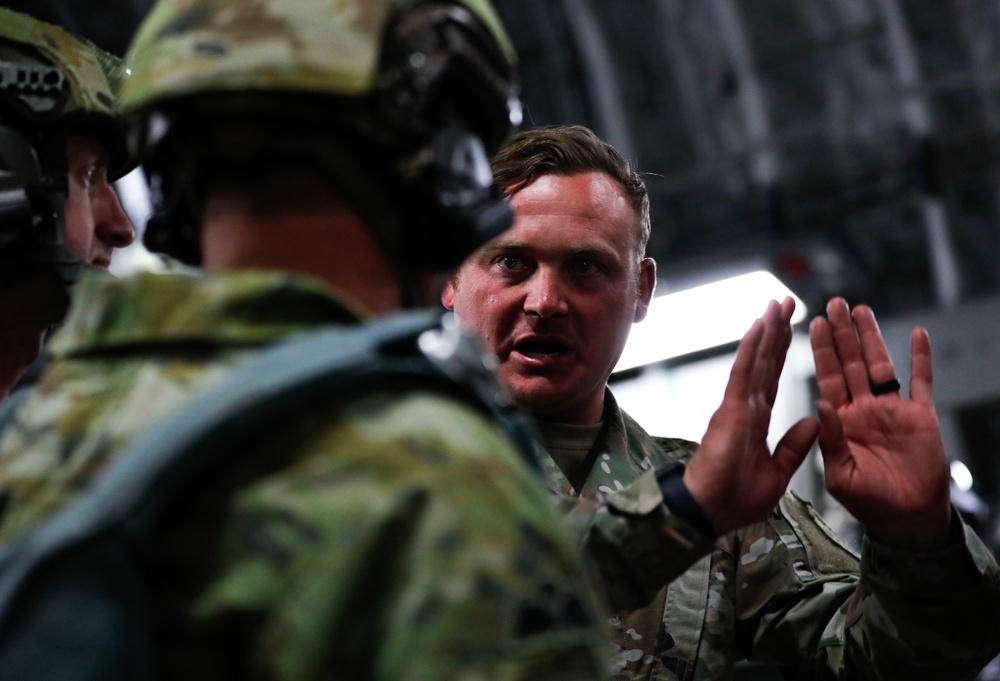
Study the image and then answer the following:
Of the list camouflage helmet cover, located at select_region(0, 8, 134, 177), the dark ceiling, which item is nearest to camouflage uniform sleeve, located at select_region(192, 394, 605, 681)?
camouflage helmet cover, located at select_region(0, 8, 134, 177)

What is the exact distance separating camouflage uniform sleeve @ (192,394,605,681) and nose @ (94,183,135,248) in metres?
1.17

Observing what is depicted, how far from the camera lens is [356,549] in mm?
803

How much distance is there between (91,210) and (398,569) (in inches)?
50.8

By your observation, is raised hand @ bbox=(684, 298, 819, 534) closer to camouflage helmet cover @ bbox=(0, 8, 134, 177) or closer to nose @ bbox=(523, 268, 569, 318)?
nose @ bbox=(523, 268, 569, 318)

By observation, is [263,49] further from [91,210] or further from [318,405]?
[91,210]

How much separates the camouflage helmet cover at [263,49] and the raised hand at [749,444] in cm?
67

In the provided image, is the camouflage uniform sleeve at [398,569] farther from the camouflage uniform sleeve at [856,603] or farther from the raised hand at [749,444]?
the camouflage uniform sleeve at [856,603]

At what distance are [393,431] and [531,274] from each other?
4.37 feet

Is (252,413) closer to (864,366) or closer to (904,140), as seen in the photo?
(864,366)

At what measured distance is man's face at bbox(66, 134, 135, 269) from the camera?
6.08ft

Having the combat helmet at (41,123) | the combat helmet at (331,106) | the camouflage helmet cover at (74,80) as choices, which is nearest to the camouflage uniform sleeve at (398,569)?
the combat helmet at (331,106)

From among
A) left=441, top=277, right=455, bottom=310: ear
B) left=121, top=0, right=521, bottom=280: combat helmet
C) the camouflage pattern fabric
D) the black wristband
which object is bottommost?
the black wristband

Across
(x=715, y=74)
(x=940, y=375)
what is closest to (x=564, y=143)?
(x=715, y=74)

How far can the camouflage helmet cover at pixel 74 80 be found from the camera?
187 centimetres
